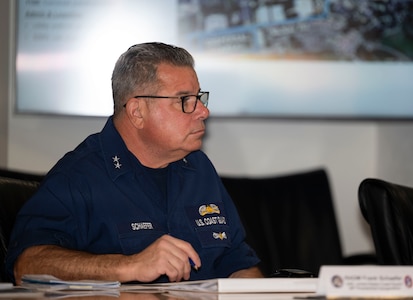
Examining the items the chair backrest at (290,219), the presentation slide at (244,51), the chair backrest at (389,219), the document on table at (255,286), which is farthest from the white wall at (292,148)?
the document on table at (255,286)

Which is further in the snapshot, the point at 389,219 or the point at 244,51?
the point at 244,51

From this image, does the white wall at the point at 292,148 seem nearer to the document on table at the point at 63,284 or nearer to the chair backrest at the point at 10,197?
the chair backrest at the point at 10,197

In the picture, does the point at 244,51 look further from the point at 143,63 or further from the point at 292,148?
the point at 143,63

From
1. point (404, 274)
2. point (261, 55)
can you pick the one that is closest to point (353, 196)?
point (261, 55)

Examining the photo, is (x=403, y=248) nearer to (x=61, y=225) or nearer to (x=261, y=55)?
(x=61, y=225)

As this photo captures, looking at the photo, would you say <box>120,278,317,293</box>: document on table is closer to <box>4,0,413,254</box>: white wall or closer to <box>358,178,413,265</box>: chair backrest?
<box>358,178,413,265</box>: chair backrest

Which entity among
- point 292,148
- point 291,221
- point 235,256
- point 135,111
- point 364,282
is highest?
point 135,111

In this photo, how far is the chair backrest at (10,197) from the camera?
2652 mm

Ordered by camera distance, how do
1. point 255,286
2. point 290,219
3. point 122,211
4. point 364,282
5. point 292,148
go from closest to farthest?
point 364,282, point 255,286, point 122,211, point 290,219, point 292,148

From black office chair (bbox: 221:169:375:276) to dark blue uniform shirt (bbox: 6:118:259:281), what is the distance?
0.83 m

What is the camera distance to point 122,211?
2645 mm

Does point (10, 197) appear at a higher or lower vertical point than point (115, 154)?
lower

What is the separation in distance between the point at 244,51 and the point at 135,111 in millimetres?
1524

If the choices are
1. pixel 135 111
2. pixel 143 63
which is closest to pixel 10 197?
pixel 135 111
